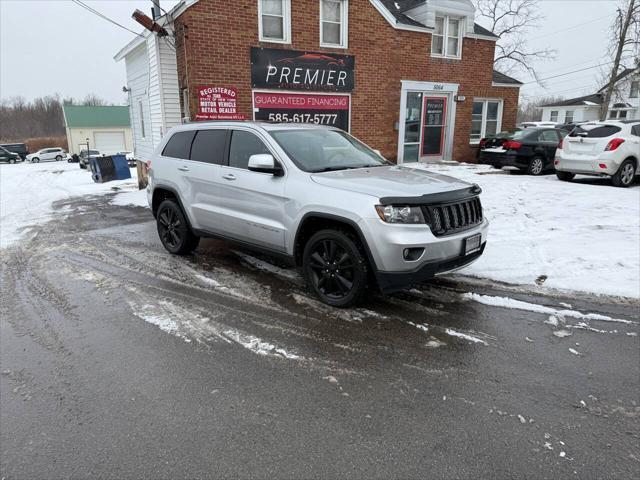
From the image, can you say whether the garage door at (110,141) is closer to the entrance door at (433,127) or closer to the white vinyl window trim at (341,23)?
the entrance door at (433,127)

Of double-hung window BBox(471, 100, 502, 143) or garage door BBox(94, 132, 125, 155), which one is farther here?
garage door BBox(94, 132, 125, 155)

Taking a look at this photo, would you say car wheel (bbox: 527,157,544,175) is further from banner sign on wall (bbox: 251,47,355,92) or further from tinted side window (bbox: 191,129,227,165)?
tinted side window (bbox: 191,129,227,165)

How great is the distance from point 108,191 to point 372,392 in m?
13.1

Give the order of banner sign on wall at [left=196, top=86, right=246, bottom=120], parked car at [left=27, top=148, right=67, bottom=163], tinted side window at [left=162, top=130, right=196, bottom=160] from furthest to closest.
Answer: parked car at [left=27, top=148, right=67, bottom=163] < banner sign on wall at [left=196, top=86, right=246, bottom=120] < tinted side window at [left=162, top=130, right=196, bottom=160]

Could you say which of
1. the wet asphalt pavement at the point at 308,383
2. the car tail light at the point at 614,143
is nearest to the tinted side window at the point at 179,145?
the wet asphalt pavement at the point at 308,383

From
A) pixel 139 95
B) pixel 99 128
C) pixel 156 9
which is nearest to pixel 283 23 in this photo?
pixel 156 9

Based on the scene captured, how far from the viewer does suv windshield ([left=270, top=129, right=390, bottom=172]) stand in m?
4.79

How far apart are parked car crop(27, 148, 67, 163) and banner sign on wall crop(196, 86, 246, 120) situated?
142ft

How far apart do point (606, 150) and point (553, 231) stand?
527 cm

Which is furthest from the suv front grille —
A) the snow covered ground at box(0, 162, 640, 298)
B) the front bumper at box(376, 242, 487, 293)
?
the snow covered ground at box(0, 162, 640, 298)

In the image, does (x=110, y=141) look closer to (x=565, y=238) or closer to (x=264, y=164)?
(x=264, y=164)

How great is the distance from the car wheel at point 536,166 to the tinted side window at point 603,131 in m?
2.38

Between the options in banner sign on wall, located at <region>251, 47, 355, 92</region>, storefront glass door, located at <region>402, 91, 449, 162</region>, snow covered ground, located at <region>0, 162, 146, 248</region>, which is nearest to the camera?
snow covered ground, located at <region>0, 162, 146, 248</region>

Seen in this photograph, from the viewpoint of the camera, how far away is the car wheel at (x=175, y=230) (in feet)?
20.1
